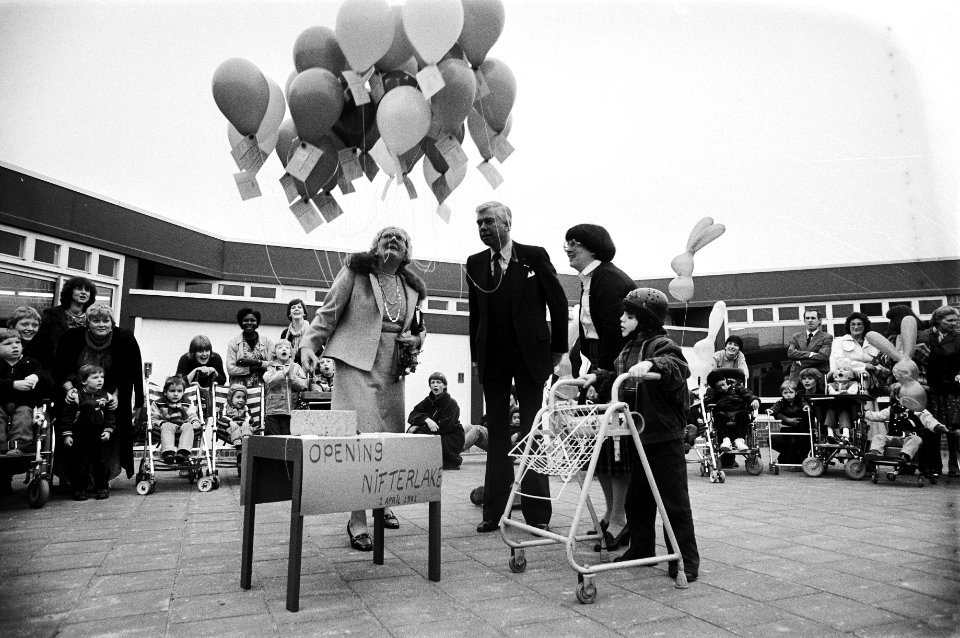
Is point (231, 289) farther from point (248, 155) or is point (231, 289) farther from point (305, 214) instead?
point (248, 155)

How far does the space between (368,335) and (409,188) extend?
3.82 ft

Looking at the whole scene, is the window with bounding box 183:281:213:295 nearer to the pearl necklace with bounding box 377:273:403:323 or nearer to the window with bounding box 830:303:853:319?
the pearl necklace with bounding box 377:273:403:323

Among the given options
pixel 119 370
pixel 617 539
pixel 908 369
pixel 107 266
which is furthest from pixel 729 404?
pixel 107 266

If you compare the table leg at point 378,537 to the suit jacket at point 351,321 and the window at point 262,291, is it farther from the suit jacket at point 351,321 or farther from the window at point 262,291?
the window at point 262,291

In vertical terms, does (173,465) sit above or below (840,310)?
below

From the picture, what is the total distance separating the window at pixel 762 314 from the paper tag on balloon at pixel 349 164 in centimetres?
1722

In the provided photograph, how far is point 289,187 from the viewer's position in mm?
4293

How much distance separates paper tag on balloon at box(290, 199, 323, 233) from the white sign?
2.03 m

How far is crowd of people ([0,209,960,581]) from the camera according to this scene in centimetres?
314

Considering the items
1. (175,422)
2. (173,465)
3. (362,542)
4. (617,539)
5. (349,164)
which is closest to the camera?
(362,542)

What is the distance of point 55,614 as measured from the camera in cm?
230

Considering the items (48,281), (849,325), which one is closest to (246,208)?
(849,325)

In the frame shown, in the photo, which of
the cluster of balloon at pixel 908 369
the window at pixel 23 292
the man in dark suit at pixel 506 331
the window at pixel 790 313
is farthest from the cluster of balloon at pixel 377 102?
the window at pixel 790 313

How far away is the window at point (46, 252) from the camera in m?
12.8
